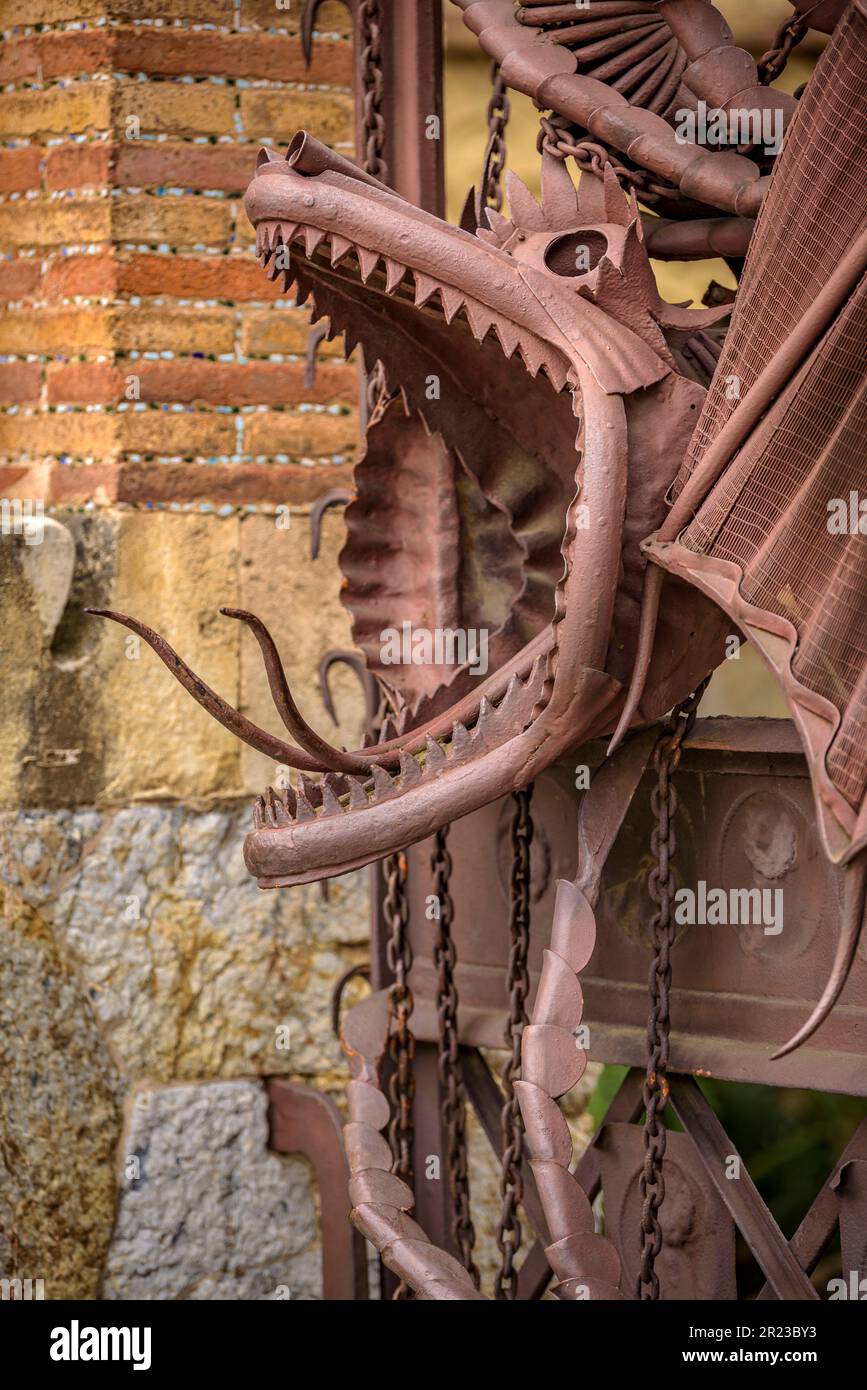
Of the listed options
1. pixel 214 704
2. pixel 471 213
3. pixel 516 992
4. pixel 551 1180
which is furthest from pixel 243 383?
pixel 551 1180

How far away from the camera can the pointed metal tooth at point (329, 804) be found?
155 centimetres

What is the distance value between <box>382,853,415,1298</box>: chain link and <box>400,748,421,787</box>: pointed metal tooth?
252 mm

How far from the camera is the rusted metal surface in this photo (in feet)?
7.00

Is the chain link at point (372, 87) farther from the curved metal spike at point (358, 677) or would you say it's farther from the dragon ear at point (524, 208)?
the curved metal spike at point (358, 677)

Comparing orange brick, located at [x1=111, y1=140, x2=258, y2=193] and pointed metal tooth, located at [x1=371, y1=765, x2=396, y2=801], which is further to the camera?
orange brick, located at [x1=111, y1=140, x2=258, y2=193]

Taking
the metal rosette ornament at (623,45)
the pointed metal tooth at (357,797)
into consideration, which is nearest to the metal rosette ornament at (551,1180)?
the pointed metal tooth at (357,797)

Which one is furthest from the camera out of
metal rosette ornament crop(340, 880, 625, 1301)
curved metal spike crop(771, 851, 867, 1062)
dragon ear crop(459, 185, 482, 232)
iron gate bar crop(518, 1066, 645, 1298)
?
iron gate bar crop(518, 1066, 645, 1298)

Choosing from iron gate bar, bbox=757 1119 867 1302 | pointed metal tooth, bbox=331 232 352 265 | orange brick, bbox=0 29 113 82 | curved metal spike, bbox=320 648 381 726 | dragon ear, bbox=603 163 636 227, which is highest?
orange brick, bbox=0 29 113 82

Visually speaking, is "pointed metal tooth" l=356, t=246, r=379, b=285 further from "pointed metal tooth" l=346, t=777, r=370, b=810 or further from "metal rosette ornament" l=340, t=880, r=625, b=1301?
"metal rosette ornament" l=340, t=880, r=625, b=1301

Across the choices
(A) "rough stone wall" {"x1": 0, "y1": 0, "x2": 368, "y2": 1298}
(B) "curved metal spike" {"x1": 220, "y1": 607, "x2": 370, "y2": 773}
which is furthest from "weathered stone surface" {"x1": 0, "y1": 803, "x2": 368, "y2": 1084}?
(B) "curved metal spike" {"x1": 220, "y1": 607, "x2": 370, "y2": 773}

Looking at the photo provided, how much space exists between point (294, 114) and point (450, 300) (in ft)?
3.04

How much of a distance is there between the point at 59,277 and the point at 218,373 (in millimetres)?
263

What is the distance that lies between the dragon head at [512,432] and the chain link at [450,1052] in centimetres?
20
